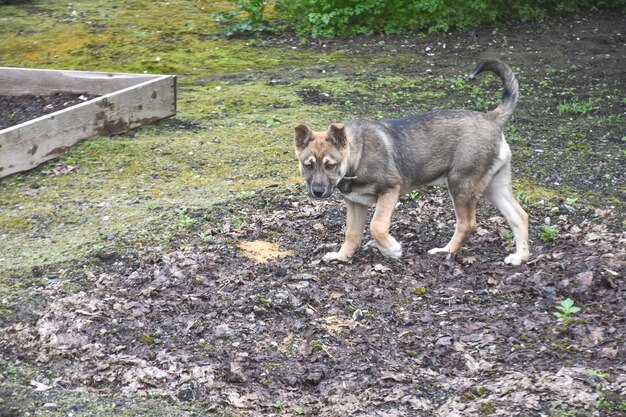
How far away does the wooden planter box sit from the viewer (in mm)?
10133

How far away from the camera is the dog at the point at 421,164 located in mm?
7746

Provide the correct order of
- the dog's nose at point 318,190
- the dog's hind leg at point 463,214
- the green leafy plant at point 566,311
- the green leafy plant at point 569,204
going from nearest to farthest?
the green leafy plant at point 566,311 < the dog's nose at point 318,190 < the dog's hind leg at point 463,214 < the green leafy plant at point 569,204

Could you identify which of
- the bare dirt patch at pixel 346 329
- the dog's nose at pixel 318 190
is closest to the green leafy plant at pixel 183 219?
the bare dirt patch at pixel 346 329

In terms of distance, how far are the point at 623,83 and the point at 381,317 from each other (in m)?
7.49

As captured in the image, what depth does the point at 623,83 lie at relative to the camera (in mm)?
12875

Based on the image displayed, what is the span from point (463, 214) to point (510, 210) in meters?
0.42

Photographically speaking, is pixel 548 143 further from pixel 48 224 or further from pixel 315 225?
pixel 48 224

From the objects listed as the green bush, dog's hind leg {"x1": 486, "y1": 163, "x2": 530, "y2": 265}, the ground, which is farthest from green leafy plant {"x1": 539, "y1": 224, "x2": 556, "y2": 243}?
the green bush

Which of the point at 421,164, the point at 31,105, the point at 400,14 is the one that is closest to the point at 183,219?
the point at 421,164

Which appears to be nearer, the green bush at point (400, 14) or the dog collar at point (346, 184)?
the dog collar at point (346, 184)

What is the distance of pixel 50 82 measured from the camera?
39.9 ft

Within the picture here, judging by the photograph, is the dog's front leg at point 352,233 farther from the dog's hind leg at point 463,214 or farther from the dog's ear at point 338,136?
the dog's hind leg at point 463,214

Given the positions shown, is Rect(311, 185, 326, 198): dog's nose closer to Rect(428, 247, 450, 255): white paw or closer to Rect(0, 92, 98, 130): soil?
Rect(428, 247, 450, 255): white paw

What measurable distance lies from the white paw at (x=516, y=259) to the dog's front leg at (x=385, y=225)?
0.90 metres
